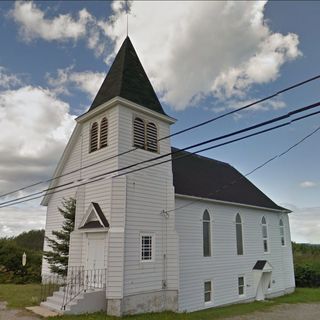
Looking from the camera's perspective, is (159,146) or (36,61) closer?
(36,61)

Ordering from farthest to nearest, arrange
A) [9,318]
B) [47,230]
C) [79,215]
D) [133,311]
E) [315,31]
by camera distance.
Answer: [47,230] → [79,215] → [133,311] → [9,318] → [315,31]

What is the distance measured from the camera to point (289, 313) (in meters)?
16.0

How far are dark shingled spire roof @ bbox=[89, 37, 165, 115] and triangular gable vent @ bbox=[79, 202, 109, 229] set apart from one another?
16.0 ft

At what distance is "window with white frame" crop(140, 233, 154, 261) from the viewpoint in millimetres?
13812

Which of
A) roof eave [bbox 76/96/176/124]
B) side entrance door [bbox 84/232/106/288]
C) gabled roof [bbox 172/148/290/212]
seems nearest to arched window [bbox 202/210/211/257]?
gabled roof [bbox 172/148/290/212]

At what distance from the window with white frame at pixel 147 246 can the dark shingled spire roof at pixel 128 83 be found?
6079mm

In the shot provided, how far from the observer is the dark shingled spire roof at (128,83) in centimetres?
1516

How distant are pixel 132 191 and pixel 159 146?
311 cm

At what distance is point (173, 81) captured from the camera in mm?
14305

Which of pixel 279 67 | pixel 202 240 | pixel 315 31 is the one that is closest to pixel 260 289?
pixel 202 240

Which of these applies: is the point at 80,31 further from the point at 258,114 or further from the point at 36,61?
the point at 258,114

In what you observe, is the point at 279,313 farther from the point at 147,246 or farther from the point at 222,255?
the point at 147,246

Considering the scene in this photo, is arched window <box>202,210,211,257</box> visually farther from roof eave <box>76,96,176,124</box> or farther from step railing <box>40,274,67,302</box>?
step railing <box>40,274,67,302</box>

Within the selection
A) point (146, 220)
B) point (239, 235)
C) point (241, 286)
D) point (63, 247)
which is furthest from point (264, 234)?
point (63, 247)
